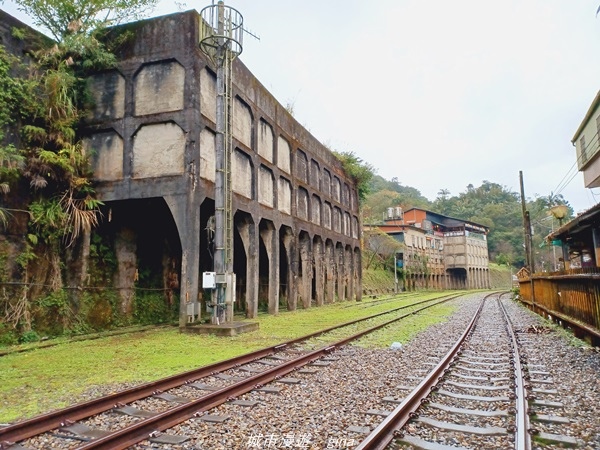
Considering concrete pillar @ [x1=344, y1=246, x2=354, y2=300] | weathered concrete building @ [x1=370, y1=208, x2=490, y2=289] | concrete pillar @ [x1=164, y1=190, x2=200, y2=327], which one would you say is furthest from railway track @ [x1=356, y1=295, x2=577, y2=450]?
weathered concrete building @ [x1=370, y1=208, x2=490, y2=289]

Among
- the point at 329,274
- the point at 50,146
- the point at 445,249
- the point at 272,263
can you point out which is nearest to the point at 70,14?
the point at 50,146

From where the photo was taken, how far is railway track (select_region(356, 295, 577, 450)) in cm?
403

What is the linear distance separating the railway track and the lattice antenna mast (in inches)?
257

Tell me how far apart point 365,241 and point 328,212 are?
21652 millimetres

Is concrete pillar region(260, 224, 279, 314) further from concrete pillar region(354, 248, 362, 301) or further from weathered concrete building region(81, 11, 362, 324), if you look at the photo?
concrete pillar region(354, 248, 362, 301)

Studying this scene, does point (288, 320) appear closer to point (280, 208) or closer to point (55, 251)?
point (280, 208)

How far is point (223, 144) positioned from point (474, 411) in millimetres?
10053

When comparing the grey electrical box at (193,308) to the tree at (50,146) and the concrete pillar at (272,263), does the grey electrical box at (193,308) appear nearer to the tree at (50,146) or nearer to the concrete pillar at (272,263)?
the tree at (50,146)

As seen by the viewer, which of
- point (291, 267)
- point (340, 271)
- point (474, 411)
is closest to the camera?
point (474, 411)

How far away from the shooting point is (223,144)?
1301 cm

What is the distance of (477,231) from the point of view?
72750 mm

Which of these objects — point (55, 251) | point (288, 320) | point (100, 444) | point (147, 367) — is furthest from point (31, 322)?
point (100, 444)

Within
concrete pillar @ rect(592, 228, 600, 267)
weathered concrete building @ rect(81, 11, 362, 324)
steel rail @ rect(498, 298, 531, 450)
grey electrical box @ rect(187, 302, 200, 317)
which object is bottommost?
steel rail @ rect(498, 298, 531, 450)

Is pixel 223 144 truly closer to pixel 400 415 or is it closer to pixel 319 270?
pixel 400 415
